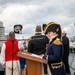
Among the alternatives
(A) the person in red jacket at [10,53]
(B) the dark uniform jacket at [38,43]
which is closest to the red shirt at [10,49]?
(A) the person in red jacket at [10,53]

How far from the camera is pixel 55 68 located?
19.5ft

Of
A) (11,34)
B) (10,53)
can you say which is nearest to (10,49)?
(10,53)

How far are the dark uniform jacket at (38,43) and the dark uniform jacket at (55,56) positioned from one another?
7.98ft

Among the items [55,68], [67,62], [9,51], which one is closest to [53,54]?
[55,68]

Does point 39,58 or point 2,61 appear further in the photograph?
point 2,61

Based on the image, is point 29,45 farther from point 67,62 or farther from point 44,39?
point 67,62

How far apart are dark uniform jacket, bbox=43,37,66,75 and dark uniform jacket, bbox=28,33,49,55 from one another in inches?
95.8

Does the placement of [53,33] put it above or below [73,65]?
above

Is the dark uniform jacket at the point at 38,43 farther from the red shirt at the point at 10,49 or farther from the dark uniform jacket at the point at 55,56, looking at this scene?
the dark uniform jacket at the point at 55,56

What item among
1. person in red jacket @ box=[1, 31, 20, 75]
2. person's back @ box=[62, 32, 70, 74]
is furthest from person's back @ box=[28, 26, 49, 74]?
person's back @ box=[62, 32, 70, 74]

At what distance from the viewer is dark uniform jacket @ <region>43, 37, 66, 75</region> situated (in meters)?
5.85

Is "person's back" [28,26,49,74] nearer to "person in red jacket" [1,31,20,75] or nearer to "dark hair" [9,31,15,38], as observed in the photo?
"person in red jacket" [1,31,20,75]

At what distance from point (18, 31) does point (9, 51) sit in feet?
3.02

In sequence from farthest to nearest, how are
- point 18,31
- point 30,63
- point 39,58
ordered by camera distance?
point 18,31, point 30,63, point 39,58
